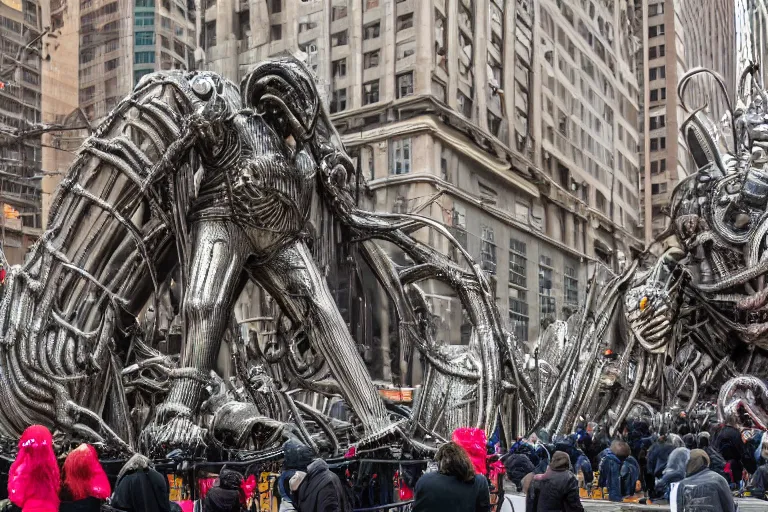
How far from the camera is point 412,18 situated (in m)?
17.2

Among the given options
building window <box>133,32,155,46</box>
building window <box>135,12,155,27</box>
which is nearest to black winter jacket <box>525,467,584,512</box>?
building window <box>133,32,155,46</box>

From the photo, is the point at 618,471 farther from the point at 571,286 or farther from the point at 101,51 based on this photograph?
the point at 101,51

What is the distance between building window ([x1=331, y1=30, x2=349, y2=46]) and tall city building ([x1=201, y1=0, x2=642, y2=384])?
0.08ft

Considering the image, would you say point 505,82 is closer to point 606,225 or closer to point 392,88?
point 392,88

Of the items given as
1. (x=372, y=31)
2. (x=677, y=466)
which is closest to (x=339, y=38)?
(x=372, y=31)

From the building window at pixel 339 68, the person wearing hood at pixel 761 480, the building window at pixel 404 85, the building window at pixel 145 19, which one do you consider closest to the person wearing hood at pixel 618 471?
the person wearing hood at pixel 761 480

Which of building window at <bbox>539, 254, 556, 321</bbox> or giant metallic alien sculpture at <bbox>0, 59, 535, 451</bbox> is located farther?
building window at <bbox>539, 254, 556, 321</bbox>

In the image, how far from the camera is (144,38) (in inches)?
727

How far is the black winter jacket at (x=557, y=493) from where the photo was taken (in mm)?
6805

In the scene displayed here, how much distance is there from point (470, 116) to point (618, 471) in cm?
647

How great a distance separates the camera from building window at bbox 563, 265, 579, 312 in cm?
2069

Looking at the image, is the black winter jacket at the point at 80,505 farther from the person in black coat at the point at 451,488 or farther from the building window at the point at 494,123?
the building window at the point at 494,123

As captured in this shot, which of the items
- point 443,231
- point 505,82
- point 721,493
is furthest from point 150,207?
point 505,82

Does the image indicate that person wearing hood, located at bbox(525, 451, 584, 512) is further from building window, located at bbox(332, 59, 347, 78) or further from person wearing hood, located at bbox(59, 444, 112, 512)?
building window, located at bbox(332, 59, 347, 78)
